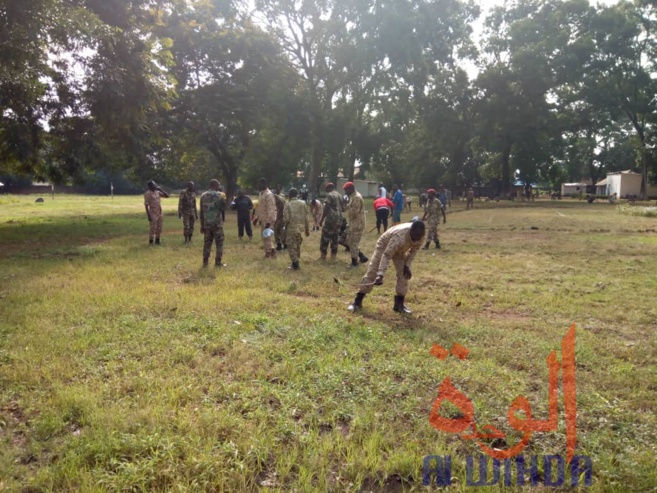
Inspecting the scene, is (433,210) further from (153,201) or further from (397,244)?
(153,201)

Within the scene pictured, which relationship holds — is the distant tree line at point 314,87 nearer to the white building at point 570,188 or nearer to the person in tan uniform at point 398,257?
the person in tan uniform at point 398,257

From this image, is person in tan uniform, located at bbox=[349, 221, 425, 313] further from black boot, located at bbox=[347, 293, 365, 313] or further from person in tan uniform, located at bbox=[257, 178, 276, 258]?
person in tan uniform, located at bbox=[257, 178, 276, 258]

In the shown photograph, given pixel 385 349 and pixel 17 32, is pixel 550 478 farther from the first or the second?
pixel 17 32

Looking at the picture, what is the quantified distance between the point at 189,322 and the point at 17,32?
28.6 feet

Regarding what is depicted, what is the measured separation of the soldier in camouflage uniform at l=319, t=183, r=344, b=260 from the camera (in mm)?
10781

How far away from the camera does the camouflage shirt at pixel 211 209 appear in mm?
9984

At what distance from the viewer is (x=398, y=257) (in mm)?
6801

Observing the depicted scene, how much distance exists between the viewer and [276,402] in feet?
12.6

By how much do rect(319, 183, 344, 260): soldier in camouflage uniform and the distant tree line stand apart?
687 cm

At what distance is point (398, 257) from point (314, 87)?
30769mm

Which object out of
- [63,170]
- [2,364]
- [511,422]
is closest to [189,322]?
[2,364]

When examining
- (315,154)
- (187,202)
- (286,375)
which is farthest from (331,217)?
(315,154)

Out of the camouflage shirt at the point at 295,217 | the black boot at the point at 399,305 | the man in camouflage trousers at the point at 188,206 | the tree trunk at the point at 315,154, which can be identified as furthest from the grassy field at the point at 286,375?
the tree trunk at the point at 315,154

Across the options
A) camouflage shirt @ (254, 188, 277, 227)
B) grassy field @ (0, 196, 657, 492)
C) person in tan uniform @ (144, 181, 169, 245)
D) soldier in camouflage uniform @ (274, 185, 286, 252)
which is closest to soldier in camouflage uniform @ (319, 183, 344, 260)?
camouflage shirt @ (254, 188, 277, 227)
